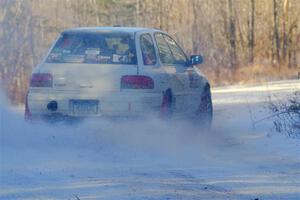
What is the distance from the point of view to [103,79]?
11250mm

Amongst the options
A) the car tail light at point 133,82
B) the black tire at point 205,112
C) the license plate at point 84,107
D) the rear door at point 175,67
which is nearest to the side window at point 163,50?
the rear door at point 175,67

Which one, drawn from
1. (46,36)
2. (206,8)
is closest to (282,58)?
(206,8)

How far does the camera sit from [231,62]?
140 ft

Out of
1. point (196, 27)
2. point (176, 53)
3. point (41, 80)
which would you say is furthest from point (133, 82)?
point (196, 27)

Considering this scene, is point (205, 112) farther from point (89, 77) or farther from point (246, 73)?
point (246, 73)

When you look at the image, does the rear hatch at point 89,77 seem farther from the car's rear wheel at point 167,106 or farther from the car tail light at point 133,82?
the car's rear wheel at point 167,106

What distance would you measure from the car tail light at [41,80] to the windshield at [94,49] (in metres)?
0.27

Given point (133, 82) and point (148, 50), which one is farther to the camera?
point (148, 50)

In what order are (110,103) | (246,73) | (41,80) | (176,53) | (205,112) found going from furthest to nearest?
(246,73), (205,112), (176,53), (41,80), (110,103)

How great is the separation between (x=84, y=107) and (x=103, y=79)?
0.45 m

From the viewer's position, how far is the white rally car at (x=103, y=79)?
36.9 ft

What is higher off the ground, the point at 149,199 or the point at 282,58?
the point at 149,199

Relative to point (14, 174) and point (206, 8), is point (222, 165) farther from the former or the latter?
point (206, 8)

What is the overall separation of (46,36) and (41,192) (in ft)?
126
